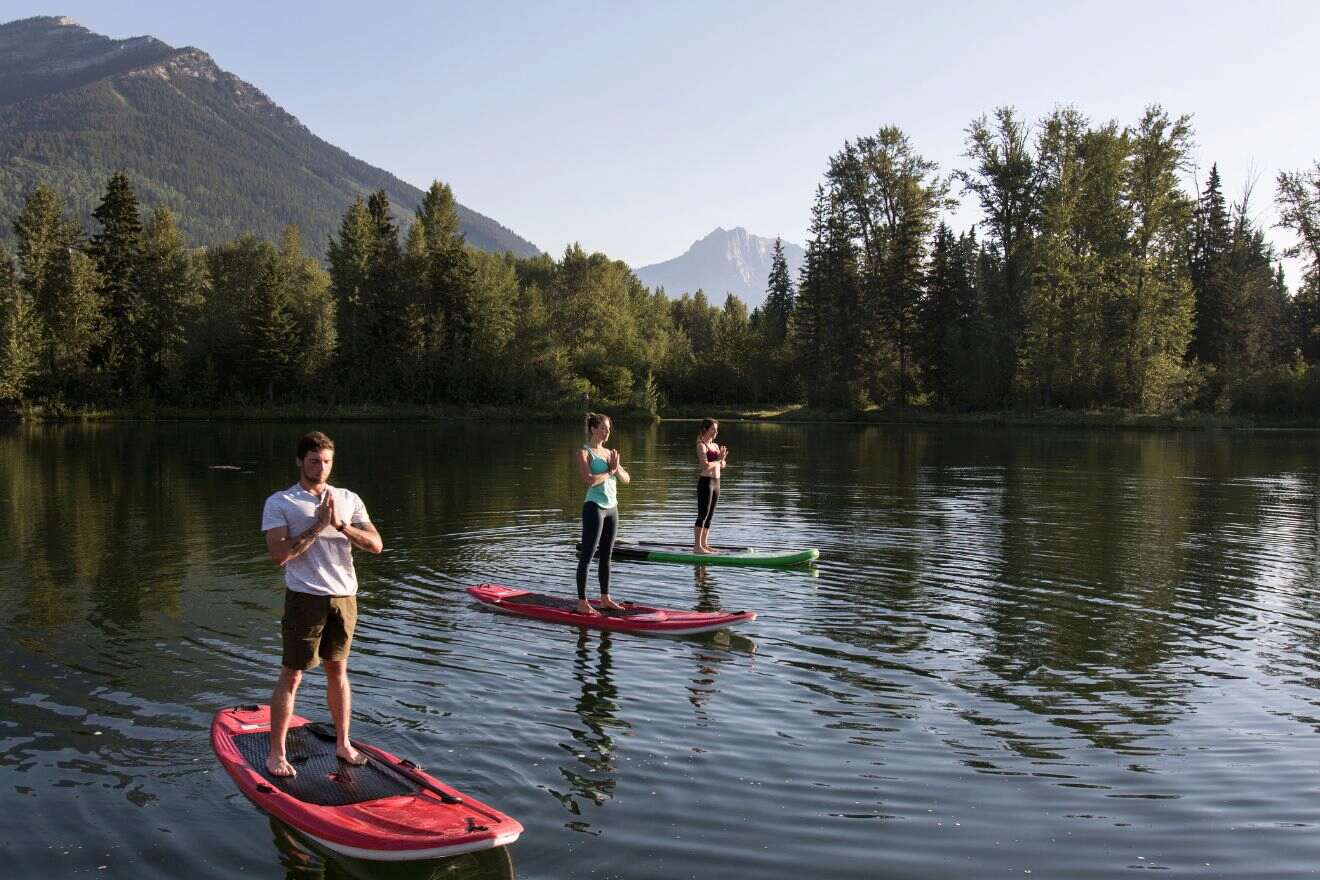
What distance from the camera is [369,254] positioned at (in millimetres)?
87188

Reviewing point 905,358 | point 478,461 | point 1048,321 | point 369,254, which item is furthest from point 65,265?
point 1048,321

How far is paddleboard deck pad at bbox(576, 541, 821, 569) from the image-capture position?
17.2 meters

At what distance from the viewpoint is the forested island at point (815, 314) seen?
71.1 meters

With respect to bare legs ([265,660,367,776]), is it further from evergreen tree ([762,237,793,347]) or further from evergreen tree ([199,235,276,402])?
evergreen tree ([762,237,793,347])

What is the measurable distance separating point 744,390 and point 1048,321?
30.0 metres

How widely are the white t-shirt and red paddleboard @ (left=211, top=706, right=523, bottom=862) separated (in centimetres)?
130

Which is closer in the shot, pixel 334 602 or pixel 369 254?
pixel 334 602

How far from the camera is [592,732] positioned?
29.1 feet

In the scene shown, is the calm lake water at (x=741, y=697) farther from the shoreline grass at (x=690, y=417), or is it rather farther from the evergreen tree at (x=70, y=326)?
the evergreen tree at (x=70, y=326)

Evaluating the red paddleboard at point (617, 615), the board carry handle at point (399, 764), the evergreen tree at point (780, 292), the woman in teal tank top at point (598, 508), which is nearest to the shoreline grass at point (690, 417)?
the evergreen tree at point (780, 292)

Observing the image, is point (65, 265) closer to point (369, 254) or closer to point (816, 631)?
Answer: point (369, 254)

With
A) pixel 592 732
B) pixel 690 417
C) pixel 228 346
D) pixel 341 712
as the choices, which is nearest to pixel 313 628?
pixel 341 712

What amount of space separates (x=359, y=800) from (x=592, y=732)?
2357mm

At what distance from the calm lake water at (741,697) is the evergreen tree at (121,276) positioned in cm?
6041
